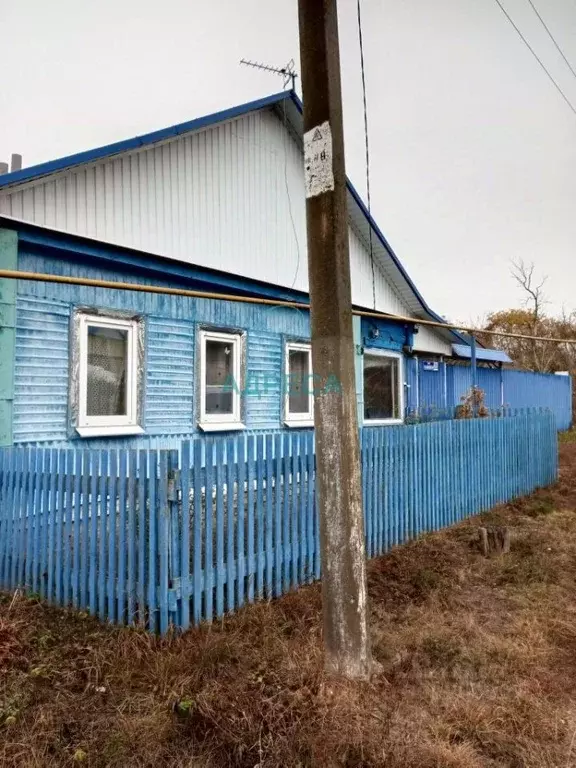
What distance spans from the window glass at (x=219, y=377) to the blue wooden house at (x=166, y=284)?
20 millimetres

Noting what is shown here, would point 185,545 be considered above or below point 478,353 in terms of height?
below

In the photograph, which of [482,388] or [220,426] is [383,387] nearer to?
[220,426]

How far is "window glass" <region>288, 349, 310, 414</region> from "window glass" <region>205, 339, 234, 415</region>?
131 cm

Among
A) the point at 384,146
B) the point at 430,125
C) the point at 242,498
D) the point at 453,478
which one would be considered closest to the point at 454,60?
the point at 430,125

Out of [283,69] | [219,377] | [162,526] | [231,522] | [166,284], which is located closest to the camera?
[162,526]

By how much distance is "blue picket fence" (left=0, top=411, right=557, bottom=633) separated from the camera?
12.1 ft

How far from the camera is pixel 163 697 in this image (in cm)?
290

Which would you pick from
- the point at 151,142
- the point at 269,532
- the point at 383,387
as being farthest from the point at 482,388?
the point at 269,532

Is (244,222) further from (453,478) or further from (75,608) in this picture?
(75,608)

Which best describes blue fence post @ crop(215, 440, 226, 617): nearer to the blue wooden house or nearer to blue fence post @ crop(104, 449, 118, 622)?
blue fence post @ crop(104, 449, 118, 622)

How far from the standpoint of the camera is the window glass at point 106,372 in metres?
6.32

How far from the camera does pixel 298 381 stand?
9258 millimetres

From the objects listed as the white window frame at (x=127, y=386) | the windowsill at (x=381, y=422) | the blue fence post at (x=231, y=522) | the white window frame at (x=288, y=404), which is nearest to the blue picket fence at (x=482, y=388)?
the windowsill at (x=381, y=422)

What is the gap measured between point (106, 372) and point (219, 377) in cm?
185
